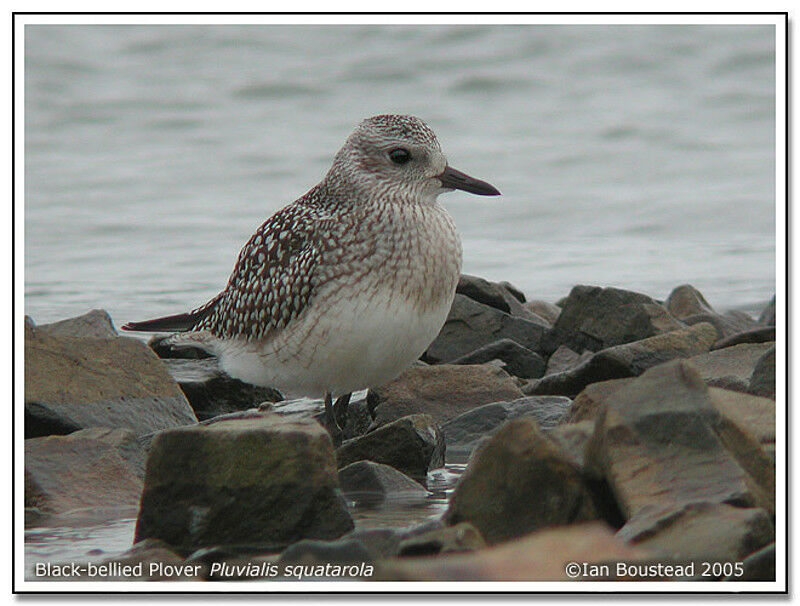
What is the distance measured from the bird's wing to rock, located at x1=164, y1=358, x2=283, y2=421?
2.18 feet

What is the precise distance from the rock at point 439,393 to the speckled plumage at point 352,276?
842mm

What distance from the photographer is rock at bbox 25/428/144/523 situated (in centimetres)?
646

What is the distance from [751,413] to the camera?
5703 millimetres

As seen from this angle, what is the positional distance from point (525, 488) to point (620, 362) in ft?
11.2

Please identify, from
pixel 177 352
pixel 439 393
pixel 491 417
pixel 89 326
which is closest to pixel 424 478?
pixel 491 417

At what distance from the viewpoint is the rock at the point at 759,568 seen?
15.4 ft

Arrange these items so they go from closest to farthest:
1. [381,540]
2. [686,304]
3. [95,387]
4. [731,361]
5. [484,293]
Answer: [381,540]
[95,387]
[731,361]
[484,293]
[686,304]

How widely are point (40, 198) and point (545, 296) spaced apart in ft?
23.9

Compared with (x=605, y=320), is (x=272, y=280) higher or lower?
higher

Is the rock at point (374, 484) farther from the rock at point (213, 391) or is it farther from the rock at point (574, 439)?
the rock at point (213, 391)

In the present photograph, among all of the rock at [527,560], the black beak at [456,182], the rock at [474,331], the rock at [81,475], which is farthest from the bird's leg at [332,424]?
the rock at [527,560]

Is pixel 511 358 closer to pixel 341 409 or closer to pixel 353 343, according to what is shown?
pixel 341 409

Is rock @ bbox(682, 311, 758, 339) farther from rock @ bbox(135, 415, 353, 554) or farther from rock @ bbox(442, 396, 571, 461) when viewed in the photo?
rock @ bbox(135, 415, 353, 554)

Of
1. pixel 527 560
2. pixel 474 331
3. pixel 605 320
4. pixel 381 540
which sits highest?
pixel 605 320
